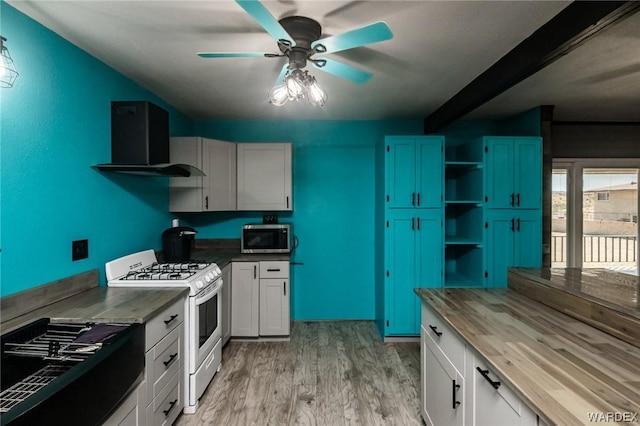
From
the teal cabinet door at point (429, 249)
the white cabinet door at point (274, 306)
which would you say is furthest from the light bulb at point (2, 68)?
the teal cabinet door at point (429, 249)

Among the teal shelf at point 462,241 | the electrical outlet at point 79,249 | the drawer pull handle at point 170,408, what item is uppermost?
the electrical outlet at point 79,249

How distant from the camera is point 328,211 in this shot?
377 cm

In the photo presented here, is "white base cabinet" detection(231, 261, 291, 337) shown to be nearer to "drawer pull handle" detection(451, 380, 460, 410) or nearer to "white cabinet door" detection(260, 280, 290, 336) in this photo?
"white cabinet door" detection(260, 280, 290, 336)

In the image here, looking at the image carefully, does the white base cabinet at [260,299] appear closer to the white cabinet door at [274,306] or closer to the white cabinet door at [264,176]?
the white cabinet door at [274,306]

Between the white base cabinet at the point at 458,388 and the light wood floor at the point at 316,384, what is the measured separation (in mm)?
413

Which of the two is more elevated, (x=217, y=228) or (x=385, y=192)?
(x=385, y=192)

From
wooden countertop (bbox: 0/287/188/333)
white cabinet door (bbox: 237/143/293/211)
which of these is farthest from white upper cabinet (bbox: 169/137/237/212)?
wooden countertop (bbox: 0/287/188/333)

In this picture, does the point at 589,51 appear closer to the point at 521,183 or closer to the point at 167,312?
the point at 521,183

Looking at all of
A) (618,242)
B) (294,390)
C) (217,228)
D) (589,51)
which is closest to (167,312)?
(294,390)

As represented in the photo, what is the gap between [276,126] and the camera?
3750mm

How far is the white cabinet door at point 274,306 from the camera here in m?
3.16

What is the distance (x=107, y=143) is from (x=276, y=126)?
1.95 m

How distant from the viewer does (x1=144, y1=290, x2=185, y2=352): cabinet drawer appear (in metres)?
1.61

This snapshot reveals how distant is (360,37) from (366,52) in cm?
74
